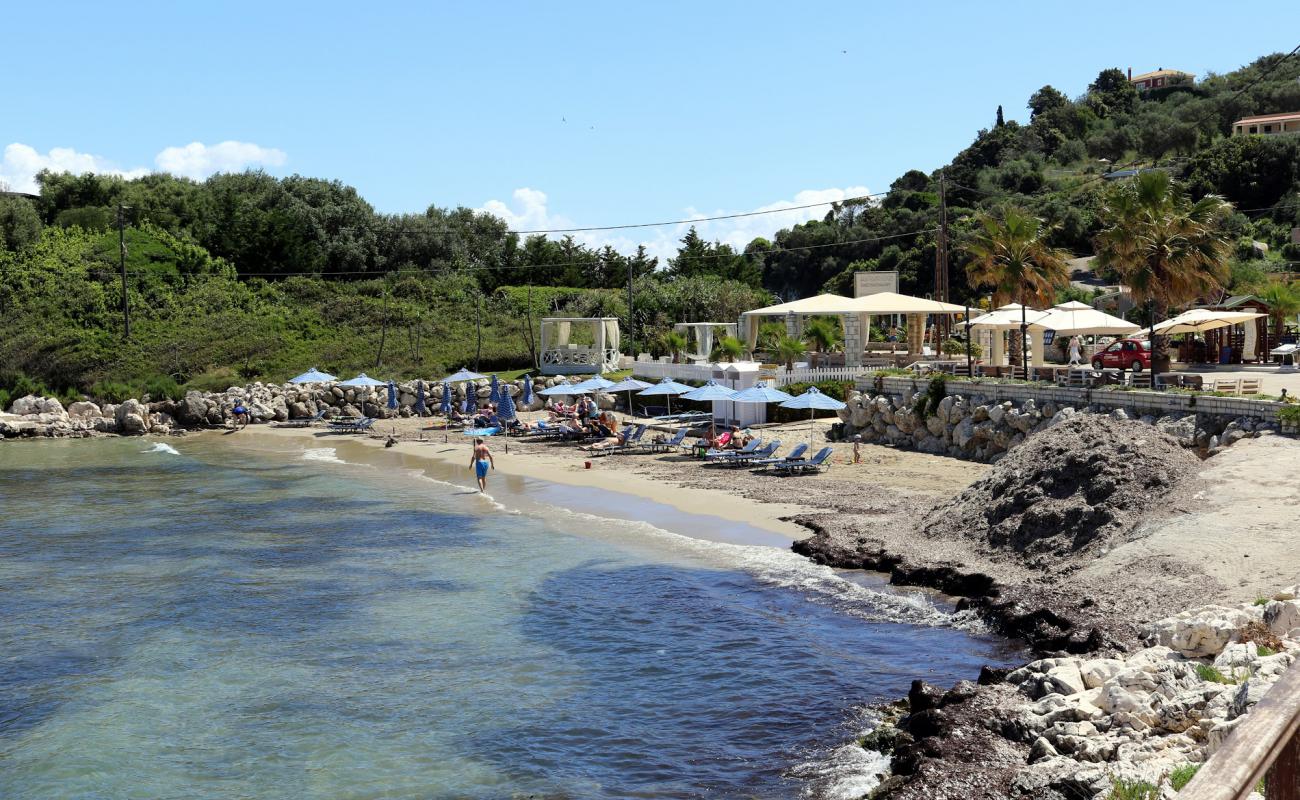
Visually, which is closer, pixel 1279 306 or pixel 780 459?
pixel 780 459

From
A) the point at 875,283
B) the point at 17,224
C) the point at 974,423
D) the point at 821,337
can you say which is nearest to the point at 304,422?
the point at 821,337

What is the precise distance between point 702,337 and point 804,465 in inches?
795

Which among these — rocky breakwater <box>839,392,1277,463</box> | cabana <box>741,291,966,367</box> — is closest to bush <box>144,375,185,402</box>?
cabana <box>741,291,966,367</box>

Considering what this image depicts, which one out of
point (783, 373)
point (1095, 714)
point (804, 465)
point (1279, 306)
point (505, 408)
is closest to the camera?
point (1095, 714)

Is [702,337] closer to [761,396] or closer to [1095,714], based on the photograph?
[761,396]

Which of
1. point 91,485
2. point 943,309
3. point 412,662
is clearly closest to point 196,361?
point 91,485

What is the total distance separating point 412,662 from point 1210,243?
2464 centimetres

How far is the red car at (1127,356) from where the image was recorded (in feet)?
106

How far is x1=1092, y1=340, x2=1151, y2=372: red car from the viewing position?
106 feet

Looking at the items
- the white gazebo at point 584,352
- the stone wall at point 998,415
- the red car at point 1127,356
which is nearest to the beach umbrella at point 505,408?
the white gazebo at point 584,352

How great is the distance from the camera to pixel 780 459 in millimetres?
29672

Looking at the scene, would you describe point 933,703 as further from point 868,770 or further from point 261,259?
point 261,259

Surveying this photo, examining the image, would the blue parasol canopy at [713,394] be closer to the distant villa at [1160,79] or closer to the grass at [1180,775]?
the grass at [1180,775]

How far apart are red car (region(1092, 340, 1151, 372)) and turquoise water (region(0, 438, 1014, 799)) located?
54.1 ft
